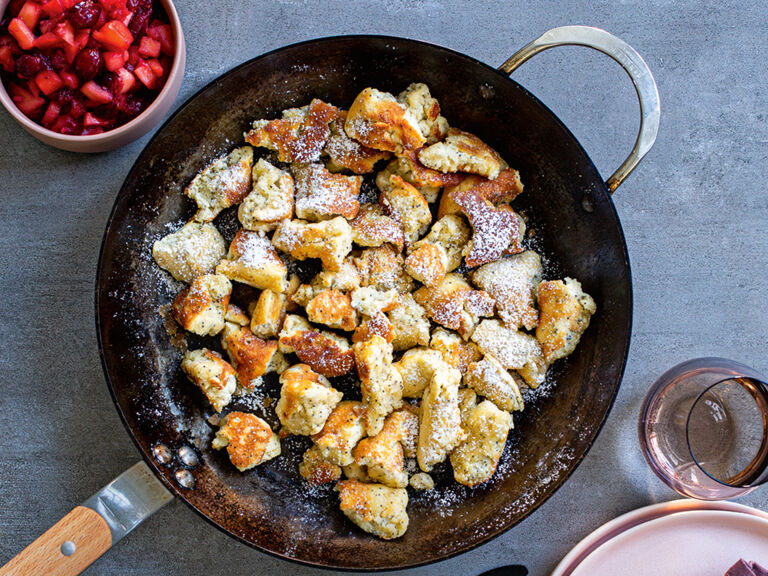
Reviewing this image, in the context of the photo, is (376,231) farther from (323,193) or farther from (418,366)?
(418,366)

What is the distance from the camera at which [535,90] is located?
171 centimetres

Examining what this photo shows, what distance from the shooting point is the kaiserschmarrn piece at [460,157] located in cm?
158

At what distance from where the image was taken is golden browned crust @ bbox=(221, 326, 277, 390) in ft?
5.06

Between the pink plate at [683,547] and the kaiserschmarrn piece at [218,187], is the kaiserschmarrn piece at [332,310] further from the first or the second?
the pink plate at [683,547]

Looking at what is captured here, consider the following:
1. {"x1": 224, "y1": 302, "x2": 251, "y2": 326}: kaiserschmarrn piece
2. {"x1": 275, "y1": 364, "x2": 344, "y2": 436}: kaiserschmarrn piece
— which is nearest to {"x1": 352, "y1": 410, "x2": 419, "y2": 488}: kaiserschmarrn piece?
{"x1": 275, "y1": 364, "x2": 344, "y2": 436}: kaiserschmarrn piece

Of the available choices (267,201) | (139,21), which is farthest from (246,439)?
(139,21)

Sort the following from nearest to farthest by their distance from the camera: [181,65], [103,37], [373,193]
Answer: [103,37] → [181,65] → [373,193]

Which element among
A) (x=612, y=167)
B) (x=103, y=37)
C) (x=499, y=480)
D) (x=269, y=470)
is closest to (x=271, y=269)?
(x=269, y=470)

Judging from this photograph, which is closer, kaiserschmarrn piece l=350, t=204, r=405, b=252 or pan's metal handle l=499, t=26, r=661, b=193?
pan's metal handle l=499, t=26, r=661, b=193

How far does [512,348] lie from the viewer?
1590 mm

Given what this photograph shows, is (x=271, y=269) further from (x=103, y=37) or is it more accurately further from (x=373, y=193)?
(x=103, y=37)

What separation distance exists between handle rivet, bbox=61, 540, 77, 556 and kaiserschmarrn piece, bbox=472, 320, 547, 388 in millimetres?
1127

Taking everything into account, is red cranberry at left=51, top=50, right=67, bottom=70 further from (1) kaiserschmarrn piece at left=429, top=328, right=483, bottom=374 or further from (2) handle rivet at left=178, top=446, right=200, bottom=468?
(1) kaiserschmarrn piece at left=429, top=328, right=483, bottom=374

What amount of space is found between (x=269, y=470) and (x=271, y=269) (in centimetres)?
56
